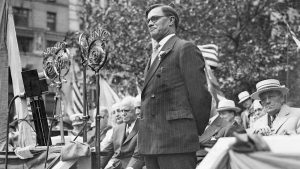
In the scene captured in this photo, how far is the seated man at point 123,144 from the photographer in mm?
7757

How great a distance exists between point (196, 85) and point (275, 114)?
2.50 m

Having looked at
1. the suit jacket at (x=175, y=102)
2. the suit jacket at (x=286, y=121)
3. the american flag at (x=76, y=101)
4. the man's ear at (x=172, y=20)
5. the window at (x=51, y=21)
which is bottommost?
the american flag at (x=76, y=101)

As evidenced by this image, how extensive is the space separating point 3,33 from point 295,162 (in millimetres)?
5944

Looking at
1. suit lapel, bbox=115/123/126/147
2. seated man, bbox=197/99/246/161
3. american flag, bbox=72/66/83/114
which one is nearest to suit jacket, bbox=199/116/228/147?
seated man, bbox=197/99/246/161

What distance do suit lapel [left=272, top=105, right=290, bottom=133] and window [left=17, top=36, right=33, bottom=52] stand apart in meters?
34.0

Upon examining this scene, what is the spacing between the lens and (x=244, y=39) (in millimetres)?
19344

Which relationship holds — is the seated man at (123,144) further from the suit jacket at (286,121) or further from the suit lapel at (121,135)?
the suit jacket at (286,121)

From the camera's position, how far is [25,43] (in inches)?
1572

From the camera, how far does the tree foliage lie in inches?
695

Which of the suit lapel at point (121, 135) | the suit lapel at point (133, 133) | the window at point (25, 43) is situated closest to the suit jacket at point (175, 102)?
the suit lapel at point (133, 133)

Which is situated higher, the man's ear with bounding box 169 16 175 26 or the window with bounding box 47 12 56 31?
the window with bounding box 47 12 56 31

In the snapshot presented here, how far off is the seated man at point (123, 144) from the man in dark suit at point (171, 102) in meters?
2.14

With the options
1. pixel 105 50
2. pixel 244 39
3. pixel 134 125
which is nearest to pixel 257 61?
pixel 244 39

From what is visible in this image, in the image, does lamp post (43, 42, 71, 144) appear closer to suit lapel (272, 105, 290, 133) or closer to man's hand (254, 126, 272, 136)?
man's hand (254, 126, 272, 136)
